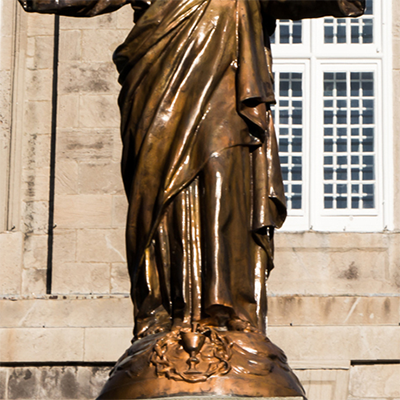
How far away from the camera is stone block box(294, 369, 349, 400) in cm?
795

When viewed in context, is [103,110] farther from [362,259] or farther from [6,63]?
[362,259]

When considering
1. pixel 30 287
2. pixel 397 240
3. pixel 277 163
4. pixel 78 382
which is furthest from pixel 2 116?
pixel 277 163

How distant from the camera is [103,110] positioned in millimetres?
9539

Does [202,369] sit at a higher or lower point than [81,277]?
lower

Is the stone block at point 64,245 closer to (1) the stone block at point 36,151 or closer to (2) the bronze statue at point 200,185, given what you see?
(1) the stone block at point 36,151

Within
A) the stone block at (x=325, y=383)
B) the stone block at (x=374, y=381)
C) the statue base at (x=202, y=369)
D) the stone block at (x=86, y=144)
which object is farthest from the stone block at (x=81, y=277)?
the statue base at (x=202, y=369)

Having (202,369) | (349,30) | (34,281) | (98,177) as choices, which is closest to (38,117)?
(98,177)

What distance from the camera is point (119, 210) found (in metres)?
9.38

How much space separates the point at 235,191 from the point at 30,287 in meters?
5.30

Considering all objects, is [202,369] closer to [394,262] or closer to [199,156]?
[199,156]

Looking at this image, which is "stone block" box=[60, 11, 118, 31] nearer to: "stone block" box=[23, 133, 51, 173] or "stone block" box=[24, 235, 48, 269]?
"stone block" box=[23, 133, 51, 173]

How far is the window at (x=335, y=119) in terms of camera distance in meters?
9.77

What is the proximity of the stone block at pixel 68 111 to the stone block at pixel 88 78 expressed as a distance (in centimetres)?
5

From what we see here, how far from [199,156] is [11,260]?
522 centimetres
